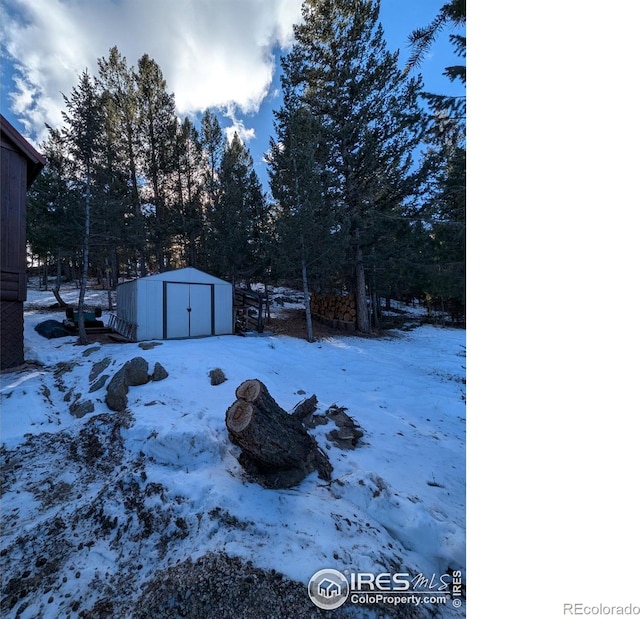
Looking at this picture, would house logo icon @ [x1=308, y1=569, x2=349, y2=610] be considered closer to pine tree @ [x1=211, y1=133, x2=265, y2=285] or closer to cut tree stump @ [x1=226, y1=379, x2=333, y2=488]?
cut tree stump @ [x1=226, y1=379, x2=333, y2=488]

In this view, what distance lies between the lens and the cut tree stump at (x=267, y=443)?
243 cm

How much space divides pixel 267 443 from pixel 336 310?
40.9 ft

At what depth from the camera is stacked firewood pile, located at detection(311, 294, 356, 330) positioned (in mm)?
13867

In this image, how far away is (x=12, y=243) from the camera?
571 centimetres

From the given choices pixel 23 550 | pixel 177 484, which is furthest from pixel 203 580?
pixel 23 550

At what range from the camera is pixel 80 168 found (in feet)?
27.7

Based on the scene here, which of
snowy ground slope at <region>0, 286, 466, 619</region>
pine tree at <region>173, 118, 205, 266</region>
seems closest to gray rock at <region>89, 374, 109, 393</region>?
snowy ground slope at <region>0, 286, 466, 619</region>

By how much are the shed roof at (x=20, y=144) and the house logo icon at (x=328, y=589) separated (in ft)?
31.7

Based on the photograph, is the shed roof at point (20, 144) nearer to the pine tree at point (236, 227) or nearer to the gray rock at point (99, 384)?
the gray rock at point (99, 384)

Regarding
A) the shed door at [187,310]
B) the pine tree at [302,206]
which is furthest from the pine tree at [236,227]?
the shed door at [187,310]

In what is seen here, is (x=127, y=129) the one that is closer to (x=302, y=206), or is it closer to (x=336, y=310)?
(x=302, y=206)

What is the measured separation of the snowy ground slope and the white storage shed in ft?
11.9
